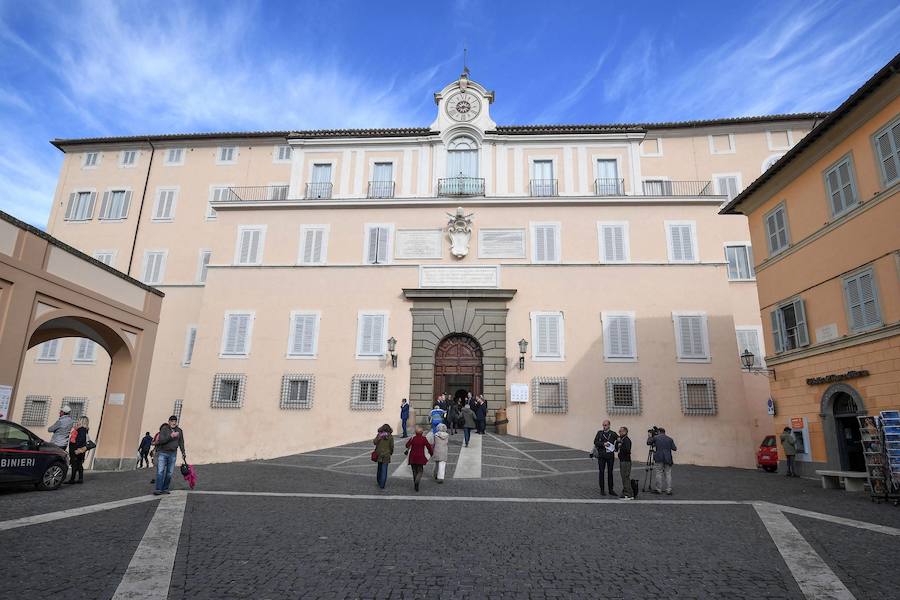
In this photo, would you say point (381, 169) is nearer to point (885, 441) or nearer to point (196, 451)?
point (196, 451)

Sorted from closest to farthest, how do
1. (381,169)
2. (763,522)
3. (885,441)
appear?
(763,522)
(885,441)
(381,169)

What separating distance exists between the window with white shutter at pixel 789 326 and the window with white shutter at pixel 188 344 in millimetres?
24344

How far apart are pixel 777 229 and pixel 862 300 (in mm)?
4582

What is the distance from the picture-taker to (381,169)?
2664 cm

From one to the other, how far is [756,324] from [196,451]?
2456 centimetres

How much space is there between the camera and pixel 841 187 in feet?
50.7

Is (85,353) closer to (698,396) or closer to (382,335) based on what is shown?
(382,335)

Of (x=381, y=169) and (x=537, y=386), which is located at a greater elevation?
(x=381, y=169)

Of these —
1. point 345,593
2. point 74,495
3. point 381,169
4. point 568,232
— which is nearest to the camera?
point 345,593

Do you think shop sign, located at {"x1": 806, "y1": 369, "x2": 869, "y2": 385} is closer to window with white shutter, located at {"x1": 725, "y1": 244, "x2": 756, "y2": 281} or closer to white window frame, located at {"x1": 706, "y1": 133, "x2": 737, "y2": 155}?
window with white shutter, located at {"x1": 725, "y1": 244, "x2": 756, "y2": 281}

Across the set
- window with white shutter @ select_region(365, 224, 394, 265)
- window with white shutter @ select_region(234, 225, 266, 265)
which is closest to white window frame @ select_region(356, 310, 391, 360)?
window with white shutter @ select_region(365, 224, 394, 265)

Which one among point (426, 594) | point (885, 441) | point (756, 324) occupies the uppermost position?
point (756, 324)

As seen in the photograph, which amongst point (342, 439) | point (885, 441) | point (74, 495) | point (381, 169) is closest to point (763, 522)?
point (885, 441)

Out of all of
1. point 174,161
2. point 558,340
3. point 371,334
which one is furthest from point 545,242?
point 174,161
